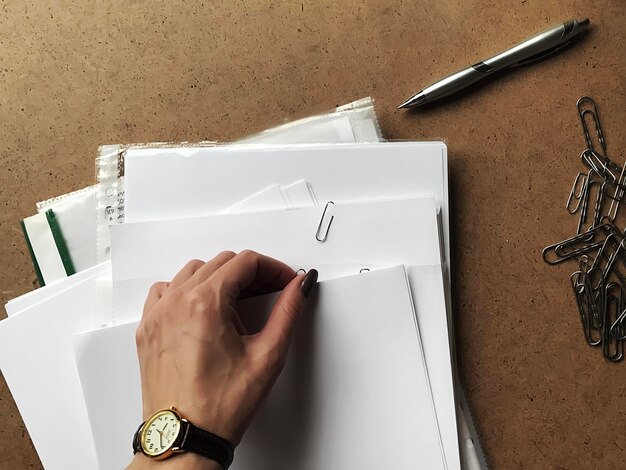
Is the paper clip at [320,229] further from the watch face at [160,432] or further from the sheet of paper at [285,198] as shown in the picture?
the watch face at [160,432]

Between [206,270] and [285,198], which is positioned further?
[285,198]

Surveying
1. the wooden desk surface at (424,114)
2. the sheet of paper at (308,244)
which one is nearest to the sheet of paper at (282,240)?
the sheet of paper at (308,244)

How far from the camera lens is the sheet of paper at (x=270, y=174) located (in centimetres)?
92

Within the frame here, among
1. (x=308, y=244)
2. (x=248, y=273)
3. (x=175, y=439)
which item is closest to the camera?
(x=175, y=439)

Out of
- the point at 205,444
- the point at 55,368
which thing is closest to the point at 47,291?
the point at 55,368

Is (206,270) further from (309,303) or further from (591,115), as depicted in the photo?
(591,115)

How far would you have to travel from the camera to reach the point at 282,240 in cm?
89

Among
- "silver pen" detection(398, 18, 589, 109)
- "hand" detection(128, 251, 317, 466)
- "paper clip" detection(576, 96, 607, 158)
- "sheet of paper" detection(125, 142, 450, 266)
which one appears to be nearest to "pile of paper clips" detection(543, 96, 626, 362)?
"paper clip" detection(576, 96, 607, 158)

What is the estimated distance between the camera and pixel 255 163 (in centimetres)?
94

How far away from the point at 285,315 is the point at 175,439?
207 millimetres

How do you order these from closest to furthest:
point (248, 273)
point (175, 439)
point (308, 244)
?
1. point (175, 439)
2. point (248, 273)
3. point (308, 244)

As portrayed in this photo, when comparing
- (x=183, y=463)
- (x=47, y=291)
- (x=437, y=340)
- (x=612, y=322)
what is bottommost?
(x=612, y=322)

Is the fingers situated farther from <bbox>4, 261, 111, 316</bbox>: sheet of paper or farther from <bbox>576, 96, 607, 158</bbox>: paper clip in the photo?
<bbox>576, 96, 607, 158</bbox>: paper clip

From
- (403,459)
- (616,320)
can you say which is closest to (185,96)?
(403,459)
